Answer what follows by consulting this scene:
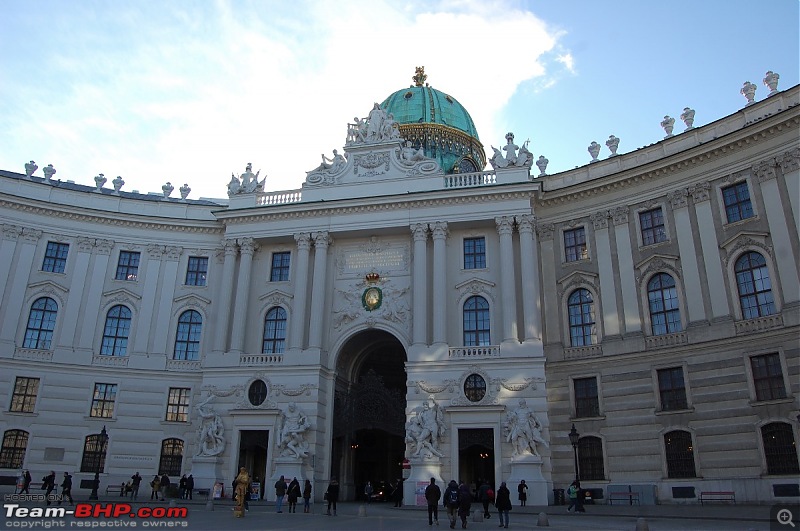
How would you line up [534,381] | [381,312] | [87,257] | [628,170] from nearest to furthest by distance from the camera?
[534,381] < [628,170] < [381,312] < [87,257]

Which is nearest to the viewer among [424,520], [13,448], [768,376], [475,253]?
[424,520]

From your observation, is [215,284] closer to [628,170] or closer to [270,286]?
[270,286]

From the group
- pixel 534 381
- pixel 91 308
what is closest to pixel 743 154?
pixel 534 381

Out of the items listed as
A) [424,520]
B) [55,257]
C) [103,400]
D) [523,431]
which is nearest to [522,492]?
[523,431]

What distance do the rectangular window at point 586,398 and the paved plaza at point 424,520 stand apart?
17.8 ft

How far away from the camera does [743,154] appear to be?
3228cm

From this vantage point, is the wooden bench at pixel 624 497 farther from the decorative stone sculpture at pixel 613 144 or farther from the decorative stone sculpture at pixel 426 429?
the decorative stone sculpture at pixel 613 144

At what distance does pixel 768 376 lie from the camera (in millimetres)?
29109

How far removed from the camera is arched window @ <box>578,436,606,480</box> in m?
33.2

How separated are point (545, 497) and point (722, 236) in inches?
619

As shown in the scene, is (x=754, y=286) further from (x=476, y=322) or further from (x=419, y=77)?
(x=419, y=77)

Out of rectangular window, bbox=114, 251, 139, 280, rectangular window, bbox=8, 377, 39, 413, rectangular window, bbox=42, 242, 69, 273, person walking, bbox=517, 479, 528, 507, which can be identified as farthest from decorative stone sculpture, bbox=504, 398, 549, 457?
rectangular window, bbox=42, 242, 69, 273

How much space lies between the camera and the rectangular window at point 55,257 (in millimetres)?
40875

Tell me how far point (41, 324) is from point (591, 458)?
33427mm
